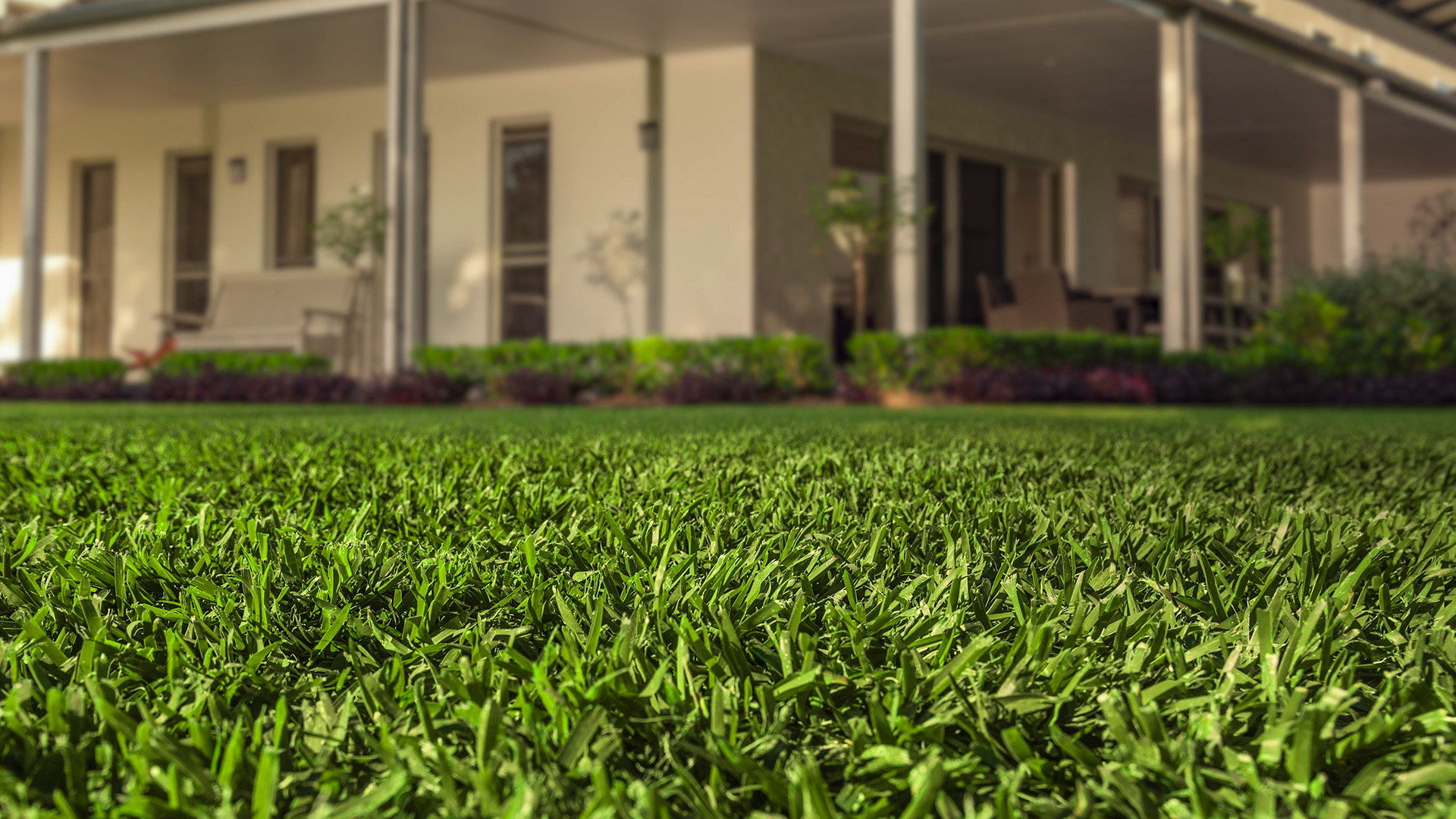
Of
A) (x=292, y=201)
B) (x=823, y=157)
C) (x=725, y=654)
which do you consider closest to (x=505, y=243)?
(x=292, y=201)

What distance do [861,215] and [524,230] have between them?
5475mm

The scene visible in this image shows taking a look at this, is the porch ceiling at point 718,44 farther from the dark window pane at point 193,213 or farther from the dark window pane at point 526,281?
the dark window pane at point 526,281

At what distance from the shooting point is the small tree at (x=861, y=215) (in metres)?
8.54

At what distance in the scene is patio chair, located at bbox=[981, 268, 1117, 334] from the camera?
1299cm

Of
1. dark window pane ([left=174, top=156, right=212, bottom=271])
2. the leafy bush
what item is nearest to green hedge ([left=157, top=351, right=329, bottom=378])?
dark window pane ([left=174, top=156, right=212, bottom=271])

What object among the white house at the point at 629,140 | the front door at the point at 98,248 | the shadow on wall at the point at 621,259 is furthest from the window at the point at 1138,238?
the front door at the point at 98,248

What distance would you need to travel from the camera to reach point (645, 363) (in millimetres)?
8953

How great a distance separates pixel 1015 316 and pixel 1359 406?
17.2 ft

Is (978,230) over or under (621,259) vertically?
over

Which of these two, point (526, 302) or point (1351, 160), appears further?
point (1351, 160)

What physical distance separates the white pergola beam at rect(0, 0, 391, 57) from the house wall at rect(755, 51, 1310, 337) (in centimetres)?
417

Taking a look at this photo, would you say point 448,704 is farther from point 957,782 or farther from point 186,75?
point 186,75

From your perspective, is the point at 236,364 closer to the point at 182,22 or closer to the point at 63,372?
the point at 63,372

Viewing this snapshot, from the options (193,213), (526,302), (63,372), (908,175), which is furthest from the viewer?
(193,213)
